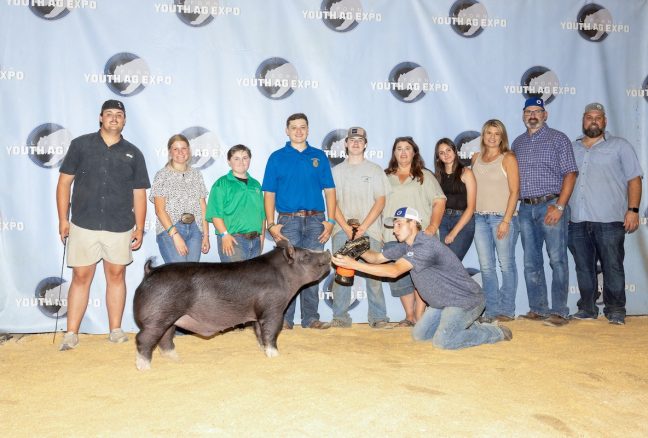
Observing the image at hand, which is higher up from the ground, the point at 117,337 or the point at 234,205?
the point at 234,205

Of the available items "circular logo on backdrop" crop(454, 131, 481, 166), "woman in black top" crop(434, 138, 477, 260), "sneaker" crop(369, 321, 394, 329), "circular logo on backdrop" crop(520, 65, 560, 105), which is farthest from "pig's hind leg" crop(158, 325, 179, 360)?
"circular logo on backdrop" crop(520, 65, 560, 105)

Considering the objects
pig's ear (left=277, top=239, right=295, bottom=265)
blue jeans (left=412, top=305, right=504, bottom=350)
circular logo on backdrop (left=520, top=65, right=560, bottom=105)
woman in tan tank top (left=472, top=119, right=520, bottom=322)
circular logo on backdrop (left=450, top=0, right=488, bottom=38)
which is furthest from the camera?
circular logo on backdrop (left=520, top=65, right=560, bottom=105)

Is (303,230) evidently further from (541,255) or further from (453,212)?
(541,255)

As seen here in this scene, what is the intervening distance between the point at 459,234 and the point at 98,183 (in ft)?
11.3

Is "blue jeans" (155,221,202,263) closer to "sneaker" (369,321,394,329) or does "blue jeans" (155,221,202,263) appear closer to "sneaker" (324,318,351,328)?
"sneaker" (324,318,351,328)

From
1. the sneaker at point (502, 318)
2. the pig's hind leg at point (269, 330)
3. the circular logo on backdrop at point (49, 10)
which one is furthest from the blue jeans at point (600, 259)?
the circular logo on backdrop at point (49, 10)

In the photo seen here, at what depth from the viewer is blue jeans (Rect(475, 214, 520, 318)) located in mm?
6043

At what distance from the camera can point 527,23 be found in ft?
21.7

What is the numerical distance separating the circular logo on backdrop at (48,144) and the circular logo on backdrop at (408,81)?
339 centimetres

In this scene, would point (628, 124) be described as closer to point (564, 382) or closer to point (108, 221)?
point (564, 382)

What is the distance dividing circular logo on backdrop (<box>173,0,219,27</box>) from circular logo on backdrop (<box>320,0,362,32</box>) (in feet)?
3.78

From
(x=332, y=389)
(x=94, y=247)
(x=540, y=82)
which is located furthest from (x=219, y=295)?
(x=540, y=82)

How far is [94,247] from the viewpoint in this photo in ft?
16.6

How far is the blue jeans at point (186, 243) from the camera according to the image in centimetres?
546
